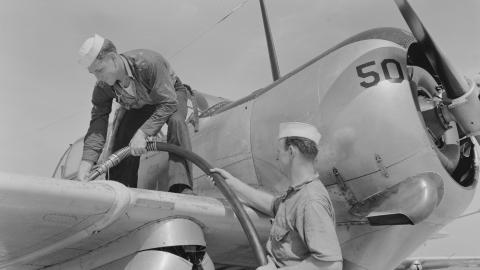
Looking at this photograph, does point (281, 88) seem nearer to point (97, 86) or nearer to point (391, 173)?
point (391, 173)

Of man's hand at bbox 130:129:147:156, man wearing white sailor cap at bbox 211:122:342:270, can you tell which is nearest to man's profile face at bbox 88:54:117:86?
man's hand at bbox 130:129:147:156

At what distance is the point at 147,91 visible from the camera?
3963mm

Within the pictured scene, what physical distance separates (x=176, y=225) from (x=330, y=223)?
123cm

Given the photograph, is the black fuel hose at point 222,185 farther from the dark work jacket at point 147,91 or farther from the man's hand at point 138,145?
the dark work jacket at point 147,91

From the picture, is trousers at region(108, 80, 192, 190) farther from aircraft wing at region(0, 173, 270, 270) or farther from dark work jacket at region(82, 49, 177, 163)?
aircraft wing at region(0, 173, 270, 270)

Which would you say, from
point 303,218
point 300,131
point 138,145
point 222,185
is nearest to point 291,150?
point 300,131

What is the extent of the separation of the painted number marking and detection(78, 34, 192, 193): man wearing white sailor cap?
4.77 feet

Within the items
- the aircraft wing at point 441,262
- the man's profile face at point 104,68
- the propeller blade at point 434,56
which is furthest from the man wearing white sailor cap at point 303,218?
the aircraft wing at point 441,262

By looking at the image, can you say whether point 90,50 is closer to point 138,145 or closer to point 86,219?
point 138,145

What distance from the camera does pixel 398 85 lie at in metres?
3.19

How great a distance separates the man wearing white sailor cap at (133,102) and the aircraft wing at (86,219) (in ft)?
1.90

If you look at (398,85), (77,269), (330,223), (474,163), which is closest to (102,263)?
(77,269)

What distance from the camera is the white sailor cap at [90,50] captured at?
3.59 m

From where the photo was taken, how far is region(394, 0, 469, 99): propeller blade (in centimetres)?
323
